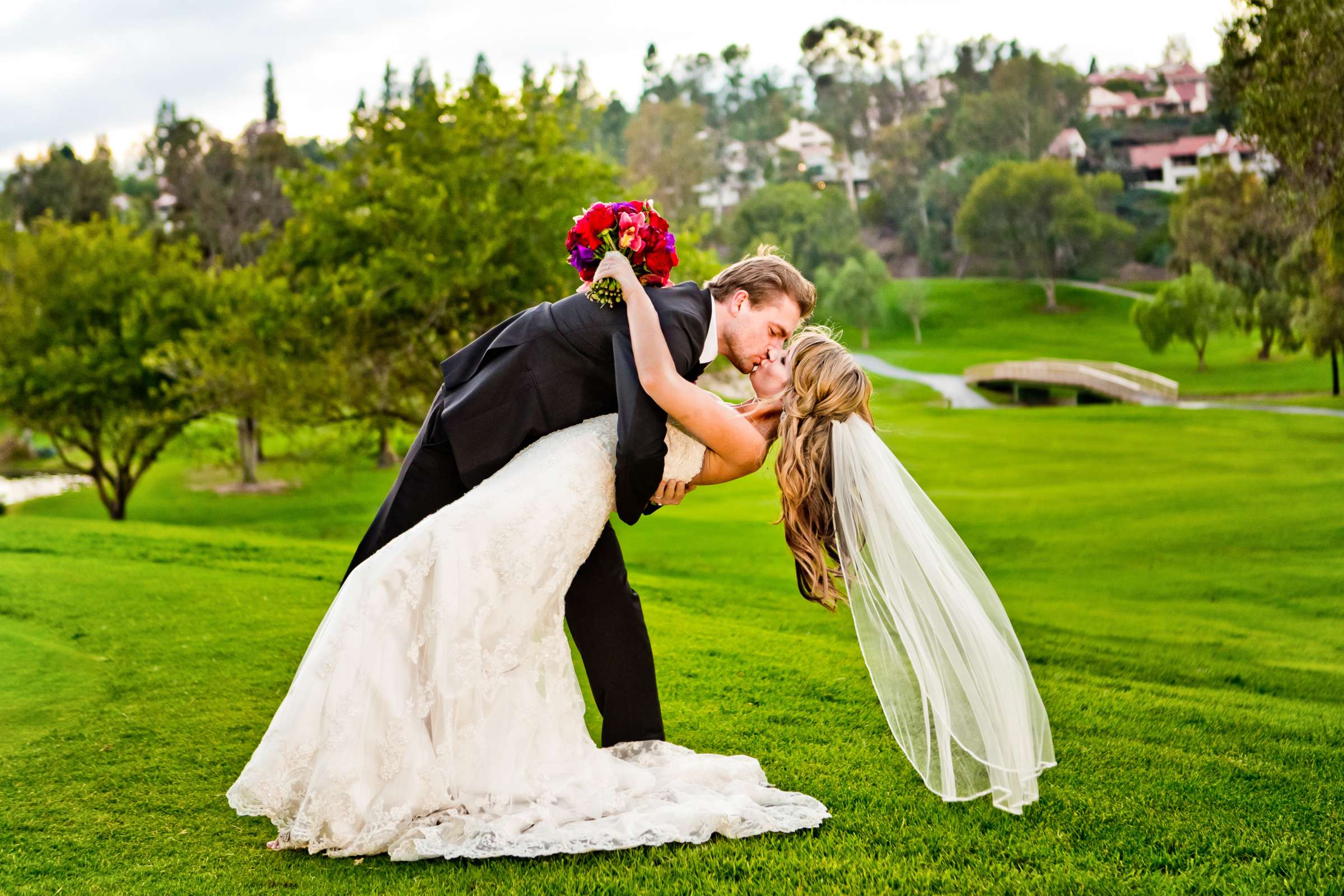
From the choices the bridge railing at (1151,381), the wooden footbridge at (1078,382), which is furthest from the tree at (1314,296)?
the wooden footbridge at (1078,382)

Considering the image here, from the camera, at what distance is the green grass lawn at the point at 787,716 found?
161 inches

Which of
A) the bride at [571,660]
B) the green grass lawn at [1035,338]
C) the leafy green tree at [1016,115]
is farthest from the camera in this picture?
the leafy green tree at [1016,115]

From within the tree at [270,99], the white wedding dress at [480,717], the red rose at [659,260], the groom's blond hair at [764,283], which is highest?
the tree at [270,99]

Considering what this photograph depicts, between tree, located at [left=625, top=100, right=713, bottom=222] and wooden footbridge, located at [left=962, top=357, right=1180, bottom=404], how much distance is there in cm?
3358

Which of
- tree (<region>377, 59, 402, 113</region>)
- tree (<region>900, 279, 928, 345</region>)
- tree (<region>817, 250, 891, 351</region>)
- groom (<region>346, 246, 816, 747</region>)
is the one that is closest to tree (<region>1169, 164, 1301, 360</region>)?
tree (<region>817, 250, 891, 351</region>)

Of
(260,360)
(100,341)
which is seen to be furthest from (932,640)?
(100,341)

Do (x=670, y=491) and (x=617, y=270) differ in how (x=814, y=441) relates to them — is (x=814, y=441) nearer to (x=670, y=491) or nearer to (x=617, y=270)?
(x=670, y=491)

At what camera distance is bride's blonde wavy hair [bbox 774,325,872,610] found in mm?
4699

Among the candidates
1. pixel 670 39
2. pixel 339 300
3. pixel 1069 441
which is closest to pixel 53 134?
pixel 339 300

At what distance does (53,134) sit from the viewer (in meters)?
67.1

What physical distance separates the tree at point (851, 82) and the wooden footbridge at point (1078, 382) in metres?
48.6

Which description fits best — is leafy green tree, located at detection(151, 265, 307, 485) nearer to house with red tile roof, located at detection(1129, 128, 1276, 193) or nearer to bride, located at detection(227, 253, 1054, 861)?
bride, located at detection(227, 253, 1054, 861)

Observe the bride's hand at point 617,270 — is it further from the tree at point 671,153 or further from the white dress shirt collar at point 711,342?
the tree at point 671,153

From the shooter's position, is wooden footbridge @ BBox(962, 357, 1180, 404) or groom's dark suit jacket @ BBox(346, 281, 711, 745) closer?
groom's dark suit jacket @ BBox(346, 281, 711, 745)
